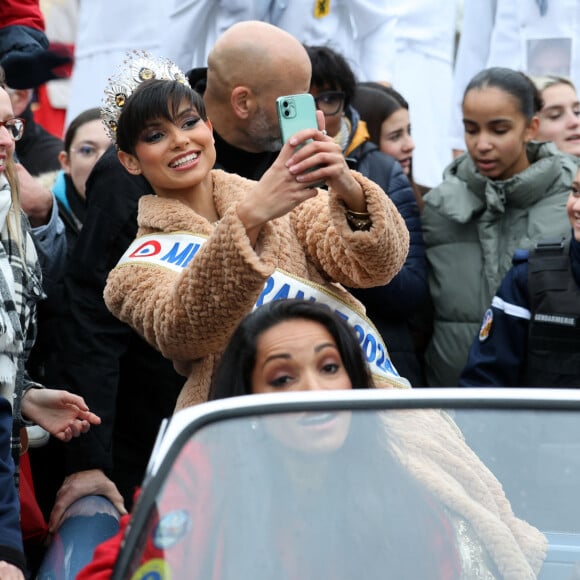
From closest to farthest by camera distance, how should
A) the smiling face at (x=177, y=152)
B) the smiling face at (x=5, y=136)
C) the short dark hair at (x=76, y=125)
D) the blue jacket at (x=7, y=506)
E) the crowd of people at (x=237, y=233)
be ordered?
the blue jacket at (x=7, y=506) < the crowd of people at (x=237, y=233) < the smiling face at (x=177, y=152) < the smiling face at (x=5, y=136) < the short dark hair at (x=76, y=125)

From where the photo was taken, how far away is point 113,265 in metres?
3.82

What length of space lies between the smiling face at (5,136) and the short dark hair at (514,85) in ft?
A: 7.08

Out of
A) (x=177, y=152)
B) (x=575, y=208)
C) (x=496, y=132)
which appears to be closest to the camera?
(x=177, y=152)

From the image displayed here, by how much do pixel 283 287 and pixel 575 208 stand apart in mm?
1558

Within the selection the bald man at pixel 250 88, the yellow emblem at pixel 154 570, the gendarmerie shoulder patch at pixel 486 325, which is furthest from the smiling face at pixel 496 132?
the yellow emblem at pixel 154 570

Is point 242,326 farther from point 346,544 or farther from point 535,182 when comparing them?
point 535,182

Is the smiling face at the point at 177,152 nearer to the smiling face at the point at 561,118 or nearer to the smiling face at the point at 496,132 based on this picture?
the smiling face at the point at 496,132

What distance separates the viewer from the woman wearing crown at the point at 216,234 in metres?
2.88

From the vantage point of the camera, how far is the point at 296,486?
6.34ft

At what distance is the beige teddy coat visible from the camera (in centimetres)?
288

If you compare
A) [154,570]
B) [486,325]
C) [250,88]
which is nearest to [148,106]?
[250,88]

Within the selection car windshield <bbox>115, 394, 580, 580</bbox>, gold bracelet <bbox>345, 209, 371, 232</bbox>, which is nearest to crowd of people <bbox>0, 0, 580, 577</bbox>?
gold bracelet <bbox>345, 209, 371, 232</bbox>

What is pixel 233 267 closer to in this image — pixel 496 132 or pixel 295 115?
pixel 295 115

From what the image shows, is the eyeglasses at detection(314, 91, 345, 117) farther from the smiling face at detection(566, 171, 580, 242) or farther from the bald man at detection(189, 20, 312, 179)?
the smiling face at detection(566, 171, 580, 242)
